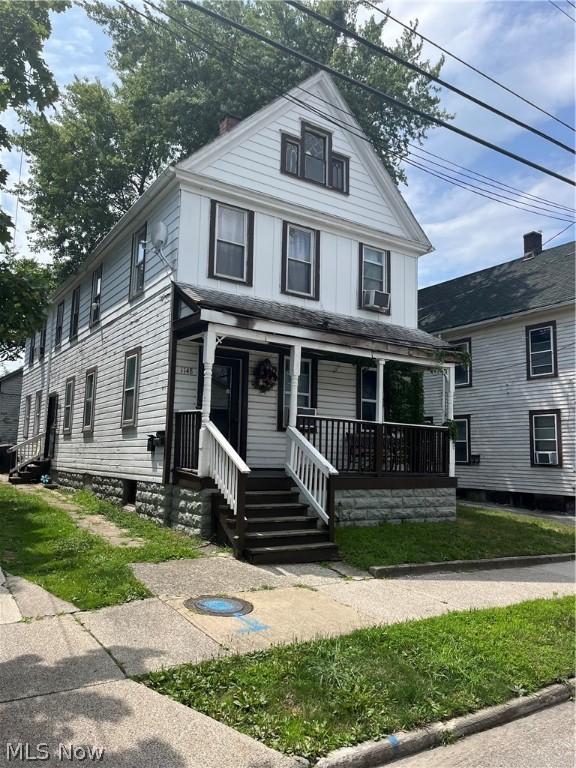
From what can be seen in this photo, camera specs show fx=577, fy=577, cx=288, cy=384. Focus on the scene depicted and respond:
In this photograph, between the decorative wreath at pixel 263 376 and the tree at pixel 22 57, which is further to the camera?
the decorative wreath at pixel 263 376

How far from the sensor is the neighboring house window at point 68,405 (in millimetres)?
16891

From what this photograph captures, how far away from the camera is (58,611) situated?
5512 mm

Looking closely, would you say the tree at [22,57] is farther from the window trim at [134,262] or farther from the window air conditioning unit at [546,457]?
the window air conditioning unit at [546,457]

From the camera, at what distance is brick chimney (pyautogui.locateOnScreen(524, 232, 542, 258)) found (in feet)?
77.7

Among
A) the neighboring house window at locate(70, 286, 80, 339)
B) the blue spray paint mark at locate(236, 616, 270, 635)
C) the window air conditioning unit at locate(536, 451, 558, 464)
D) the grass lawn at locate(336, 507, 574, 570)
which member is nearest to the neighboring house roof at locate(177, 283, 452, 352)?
the grass lawn at locate(336, 507, 574, 570)

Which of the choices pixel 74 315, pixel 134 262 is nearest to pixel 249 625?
pixel 134 262

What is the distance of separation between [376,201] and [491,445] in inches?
407

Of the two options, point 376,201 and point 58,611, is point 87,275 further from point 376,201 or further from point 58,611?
point 58,611

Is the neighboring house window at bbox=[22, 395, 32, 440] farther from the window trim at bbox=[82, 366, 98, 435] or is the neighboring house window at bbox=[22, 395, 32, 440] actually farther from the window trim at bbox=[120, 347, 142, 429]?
the window trim at bbox=[120, 347, 142, 429]

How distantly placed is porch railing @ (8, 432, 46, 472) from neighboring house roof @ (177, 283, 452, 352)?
10.7 m

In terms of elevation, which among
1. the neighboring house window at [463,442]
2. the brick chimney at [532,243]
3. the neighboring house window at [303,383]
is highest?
the brick chimney at [532,243]

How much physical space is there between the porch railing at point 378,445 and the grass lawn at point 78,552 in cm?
323

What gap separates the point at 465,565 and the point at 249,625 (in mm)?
4662

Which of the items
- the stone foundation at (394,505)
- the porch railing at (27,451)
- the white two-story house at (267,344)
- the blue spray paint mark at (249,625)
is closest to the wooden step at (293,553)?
the white two-story house at (267,344)
